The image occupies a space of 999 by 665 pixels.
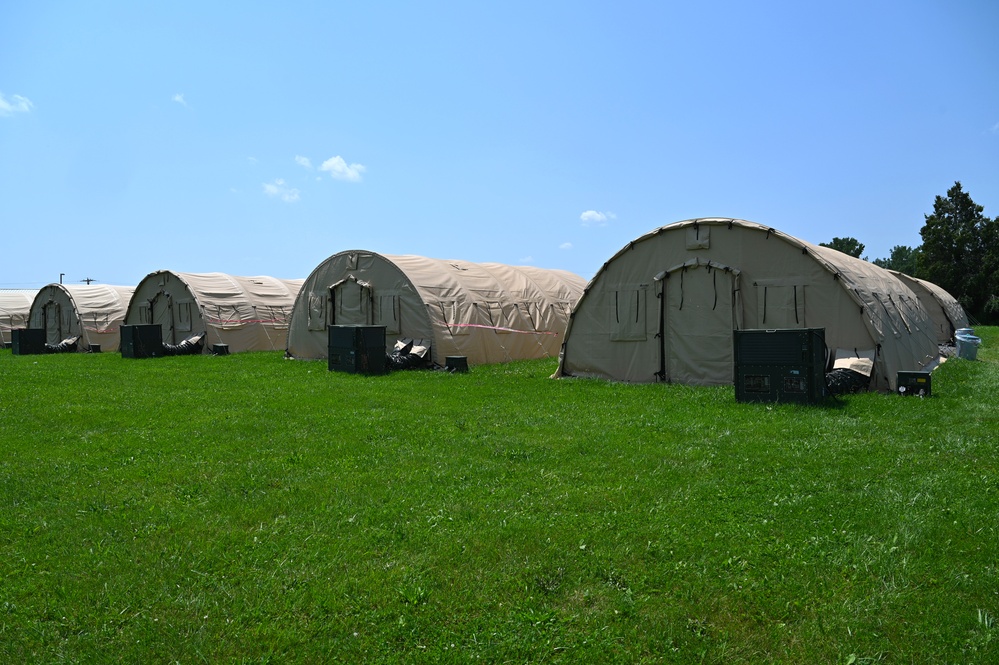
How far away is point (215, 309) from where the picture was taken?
2733cm

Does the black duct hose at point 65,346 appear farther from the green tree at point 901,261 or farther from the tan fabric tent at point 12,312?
the green tree at point 901,261

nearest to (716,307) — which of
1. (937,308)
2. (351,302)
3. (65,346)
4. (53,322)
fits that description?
(351,302)

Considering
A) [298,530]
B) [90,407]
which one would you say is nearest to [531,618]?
[298,530]

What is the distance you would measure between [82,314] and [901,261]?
88.5 meters

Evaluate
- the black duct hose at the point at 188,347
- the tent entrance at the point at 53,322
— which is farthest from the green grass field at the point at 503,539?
the tent entrance at the point at 53,322

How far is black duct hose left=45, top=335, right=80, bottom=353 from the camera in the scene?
1172 inches

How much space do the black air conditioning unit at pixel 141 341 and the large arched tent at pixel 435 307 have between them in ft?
15.6

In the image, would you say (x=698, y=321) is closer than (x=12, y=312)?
Yes

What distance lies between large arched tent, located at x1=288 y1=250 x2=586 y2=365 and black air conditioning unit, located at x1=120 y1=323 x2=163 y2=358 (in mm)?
4750

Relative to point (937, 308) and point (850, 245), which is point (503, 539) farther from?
point (850, 245)

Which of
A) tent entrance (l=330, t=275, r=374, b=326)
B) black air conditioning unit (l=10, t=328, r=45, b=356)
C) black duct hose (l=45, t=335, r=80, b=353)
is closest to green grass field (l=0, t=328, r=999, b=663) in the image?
tent entrance (l=330, t=275, r=374, b=326)

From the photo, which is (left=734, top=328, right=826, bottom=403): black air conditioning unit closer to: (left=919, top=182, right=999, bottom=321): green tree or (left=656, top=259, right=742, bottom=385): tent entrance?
(left=656, top=259, right=742, bottom=385): tent entrance

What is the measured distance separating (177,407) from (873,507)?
401 inches

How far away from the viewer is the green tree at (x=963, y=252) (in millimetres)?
48062
